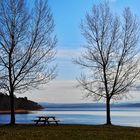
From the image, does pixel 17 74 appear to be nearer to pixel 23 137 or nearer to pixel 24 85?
pixel 24 85

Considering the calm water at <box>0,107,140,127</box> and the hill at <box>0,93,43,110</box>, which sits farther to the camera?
the hill at <box>0,93,43,110</box>

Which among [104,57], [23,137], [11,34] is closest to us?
[23,137]

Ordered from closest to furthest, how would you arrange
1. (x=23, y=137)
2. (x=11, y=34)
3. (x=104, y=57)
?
(x=23, y=137) → (x=11, y=34) → (x=104, y=57)

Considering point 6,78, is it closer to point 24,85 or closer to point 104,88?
point 24,85

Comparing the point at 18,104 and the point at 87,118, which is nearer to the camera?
the point at 87,118

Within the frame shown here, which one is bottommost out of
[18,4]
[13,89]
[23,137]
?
[23,137]

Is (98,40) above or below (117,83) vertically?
above

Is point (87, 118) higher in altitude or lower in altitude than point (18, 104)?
lower

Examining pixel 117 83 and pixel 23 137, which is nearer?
pixel 23 137

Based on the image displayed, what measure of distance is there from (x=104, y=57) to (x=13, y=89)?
8.03 meters

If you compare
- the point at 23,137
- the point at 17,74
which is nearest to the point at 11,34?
the point at 17,74

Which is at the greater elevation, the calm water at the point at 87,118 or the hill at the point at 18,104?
the hill at the point at 18,104

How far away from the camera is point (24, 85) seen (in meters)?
33.8

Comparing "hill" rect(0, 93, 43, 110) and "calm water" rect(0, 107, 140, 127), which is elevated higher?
"hill" rect(0, 93, 43, 110)
